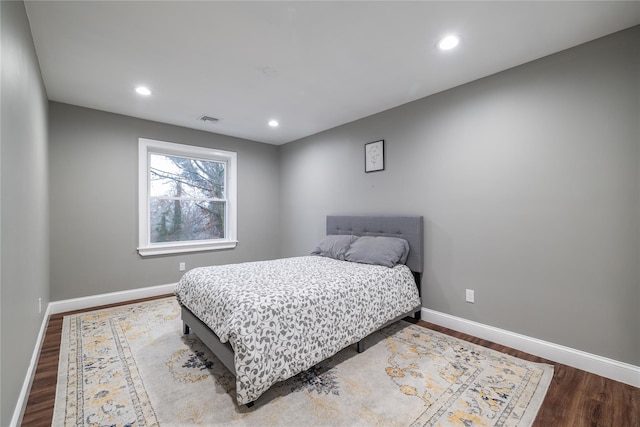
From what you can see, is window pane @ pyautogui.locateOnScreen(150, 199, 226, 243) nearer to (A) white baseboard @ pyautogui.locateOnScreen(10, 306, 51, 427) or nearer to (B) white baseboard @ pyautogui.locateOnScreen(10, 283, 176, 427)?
(B) white baseboard @ pyautogui.locateOnScreen(10, 283, 176, 427)

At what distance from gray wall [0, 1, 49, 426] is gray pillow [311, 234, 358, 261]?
2.59 meters

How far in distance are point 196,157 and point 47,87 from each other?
174 centimetres

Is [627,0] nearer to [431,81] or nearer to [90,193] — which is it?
[431,81]

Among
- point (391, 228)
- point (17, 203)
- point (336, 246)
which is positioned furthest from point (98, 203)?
point (391, 228)

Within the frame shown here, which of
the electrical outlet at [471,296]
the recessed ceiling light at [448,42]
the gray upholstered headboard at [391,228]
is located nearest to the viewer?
the recessed ceiling light at [448,42]

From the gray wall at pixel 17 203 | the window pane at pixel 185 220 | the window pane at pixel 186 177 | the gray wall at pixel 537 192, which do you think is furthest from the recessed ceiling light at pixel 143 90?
the gray wall at pixel 537 192

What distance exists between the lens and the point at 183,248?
13.1 ft

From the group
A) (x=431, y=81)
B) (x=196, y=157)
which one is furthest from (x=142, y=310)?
(x=431, y=81)

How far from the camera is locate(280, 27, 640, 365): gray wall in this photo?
6.30 feet

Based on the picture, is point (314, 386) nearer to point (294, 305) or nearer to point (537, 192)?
point (294, 305)

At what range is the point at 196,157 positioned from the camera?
167 inches

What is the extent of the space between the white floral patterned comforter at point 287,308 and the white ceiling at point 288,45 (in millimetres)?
1801

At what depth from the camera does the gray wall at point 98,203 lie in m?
3.15

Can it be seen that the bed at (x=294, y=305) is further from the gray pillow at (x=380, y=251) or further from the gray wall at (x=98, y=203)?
the gray wall at (x=98, y=203)
